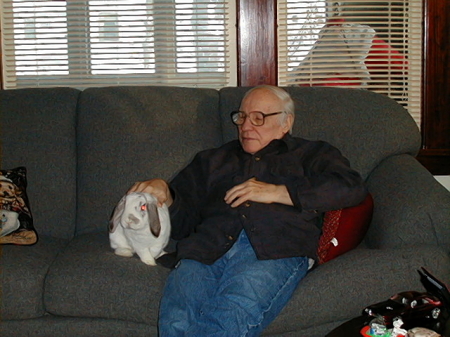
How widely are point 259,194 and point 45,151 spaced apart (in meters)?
1.12

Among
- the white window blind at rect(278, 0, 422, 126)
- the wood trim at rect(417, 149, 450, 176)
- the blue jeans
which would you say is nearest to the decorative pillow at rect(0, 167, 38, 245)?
the blue jeans

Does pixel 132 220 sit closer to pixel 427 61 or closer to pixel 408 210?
pixel 408 210

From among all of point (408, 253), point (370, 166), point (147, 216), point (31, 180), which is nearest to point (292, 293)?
point (408, 253)

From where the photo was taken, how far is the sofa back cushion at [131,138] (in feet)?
8.27

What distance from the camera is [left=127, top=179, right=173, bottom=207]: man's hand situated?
2.11 m

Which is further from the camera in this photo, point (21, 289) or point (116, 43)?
point (116, 43)

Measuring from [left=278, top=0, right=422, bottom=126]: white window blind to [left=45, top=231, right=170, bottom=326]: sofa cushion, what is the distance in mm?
1773

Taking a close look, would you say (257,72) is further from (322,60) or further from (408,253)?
(408,253)

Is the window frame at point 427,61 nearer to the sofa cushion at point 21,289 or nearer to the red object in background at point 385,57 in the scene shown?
the red object in background at point 385,57

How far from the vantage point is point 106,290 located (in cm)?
192

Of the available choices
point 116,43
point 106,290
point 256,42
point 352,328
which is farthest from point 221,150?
point 116,43

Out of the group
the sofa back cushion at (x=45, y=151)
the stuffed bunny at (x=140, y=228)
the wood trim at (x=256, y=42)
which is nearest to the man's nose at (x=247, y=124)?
the stuffed bunny at (x=140, y=228)

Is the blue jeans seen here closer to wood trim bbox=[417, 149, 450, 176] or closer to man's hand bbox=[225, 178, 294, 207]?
man's hand bbox=[225, 178, 294, 207]

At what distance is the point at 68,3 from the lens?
3.34 meters
